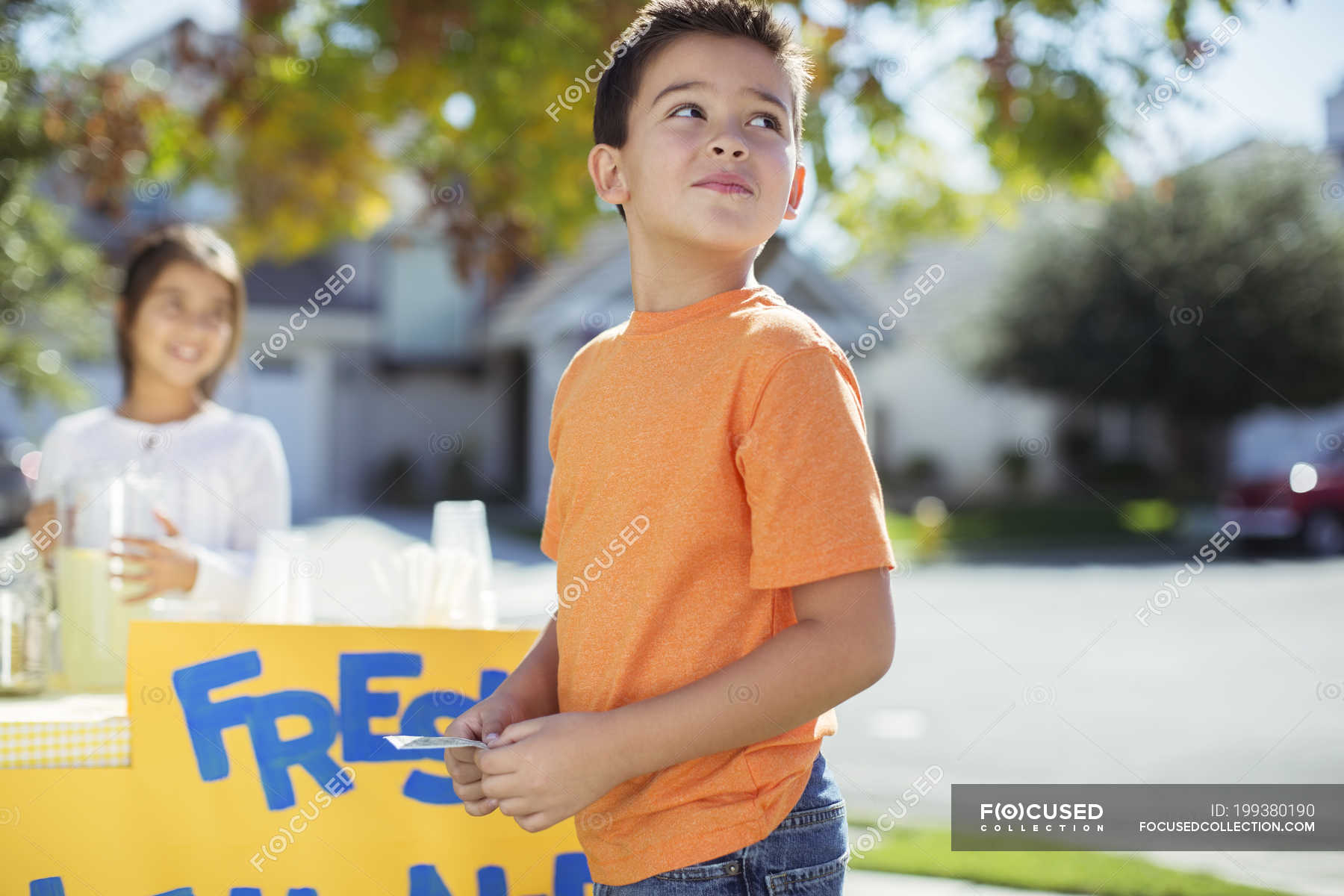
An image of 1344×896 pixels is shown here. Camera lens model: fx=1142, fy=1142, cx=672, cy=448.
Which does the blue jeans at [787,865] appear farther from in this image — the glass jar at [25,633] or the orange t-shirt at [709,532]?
the glass jar at [25,633]

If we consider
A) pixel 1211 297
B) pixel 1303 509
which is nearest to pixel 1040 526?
pixel 1303 509

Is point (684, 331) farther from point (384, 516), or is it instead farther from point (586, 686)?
point (384, 516)

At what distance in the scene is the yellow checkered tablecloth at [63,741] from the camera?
1.94 metres

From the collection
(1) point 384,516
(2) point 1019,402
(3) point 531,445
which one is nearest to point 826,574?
(1) point 384,516

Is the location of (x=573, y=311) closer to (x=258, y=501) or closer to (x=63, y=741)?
(x=258, y=501)

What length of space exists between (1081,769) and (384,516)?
14.9 meters

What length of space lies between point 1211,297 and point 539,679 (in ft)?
67.7

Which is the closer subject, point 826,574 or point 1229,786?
point 826,574

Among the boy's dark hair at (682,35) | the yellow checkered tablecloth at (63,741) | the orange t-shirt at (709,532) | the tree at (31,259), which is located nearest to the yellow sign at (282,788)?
the yellow checkered tablecloth at (63,741)

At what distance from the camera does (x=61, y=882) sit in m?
1.93

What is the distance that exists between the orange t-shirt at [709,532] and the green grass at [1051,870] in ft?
8.12

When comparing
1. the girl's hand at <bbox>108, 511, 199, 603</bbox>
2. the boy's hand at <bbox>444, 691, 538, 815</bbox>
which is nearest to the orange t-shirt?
the boy's hand at <bbox>444, 691, 538, 815</bbox>

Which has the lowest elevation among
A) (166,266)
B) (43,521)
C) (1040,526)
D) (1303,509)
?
(43,521)

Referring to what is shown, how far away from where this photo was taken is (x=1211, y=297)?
19625mm
